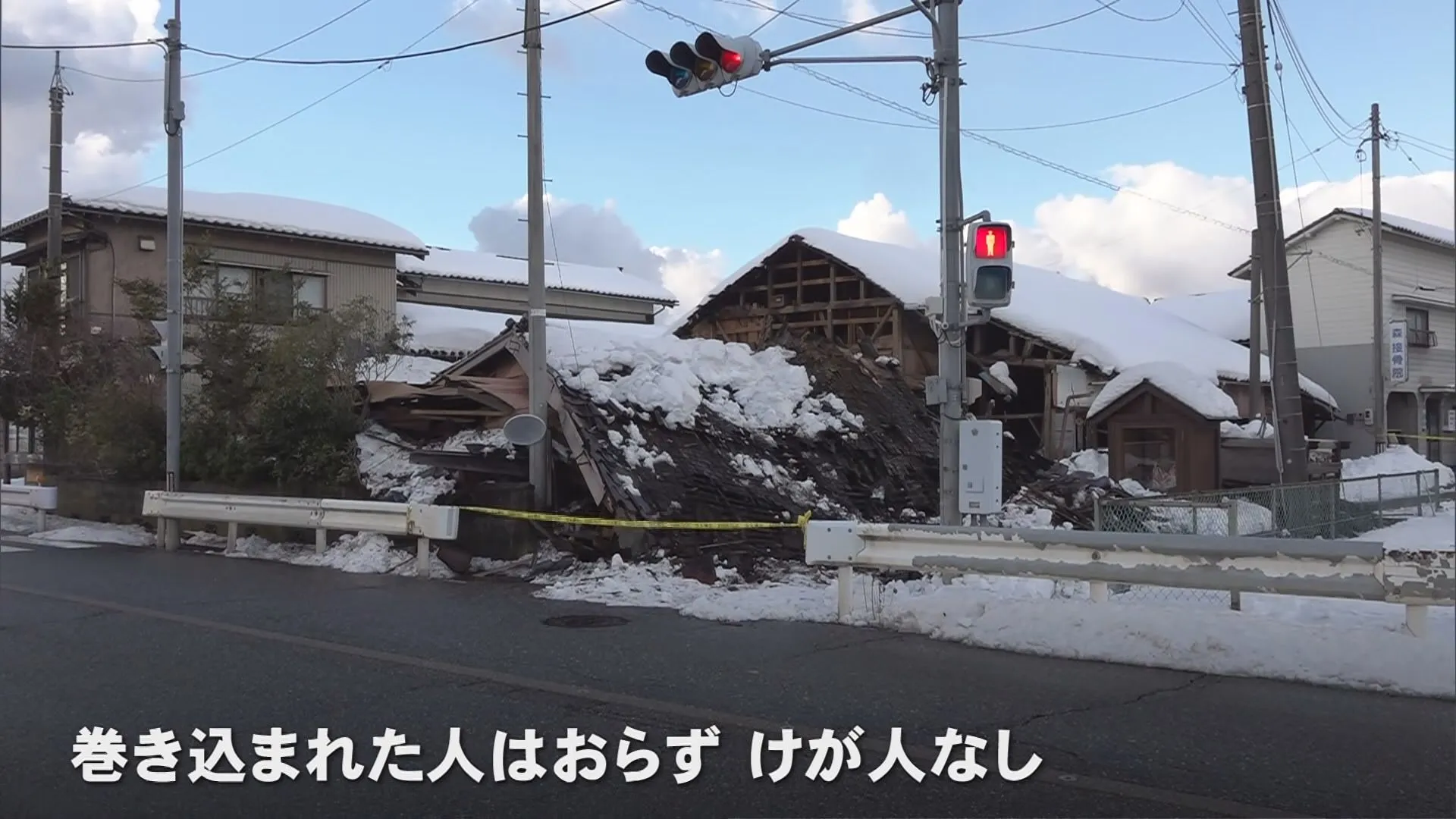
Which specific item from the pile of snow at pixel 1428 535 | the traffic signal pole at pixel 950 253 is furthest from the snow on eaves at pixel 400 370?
the pile of snow at pixel 1428 535

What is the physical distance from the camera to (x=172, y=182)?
17188mm

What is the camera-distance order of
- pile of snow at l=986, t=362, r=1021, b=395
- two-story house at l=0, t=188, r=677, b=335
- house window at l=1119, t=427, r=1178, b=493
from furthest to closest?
two-story house at l=0, t=188, r=677, b=335, pile of snow at l=986, t=362, r=1021, b=395, house window at l=1119, t=427, r=1178, b=493

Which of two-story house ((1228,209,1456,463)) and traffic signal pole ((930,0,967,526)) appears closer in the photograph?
traffic signal pole ((930,0,967,526))

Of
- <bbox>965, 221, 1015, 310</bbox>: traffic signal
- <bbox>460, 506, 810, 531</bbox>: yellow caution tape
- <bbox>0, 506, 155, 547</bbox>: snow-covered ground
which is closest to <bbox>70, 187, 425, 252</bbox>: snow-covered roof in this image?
<bbox>0, 506, 155, 547</bbox>: snow-covered ground

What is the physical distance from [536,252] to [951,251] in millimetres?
5739

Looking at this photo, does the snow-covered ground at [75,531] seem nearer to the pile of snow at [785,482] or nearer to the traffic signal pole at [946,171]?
the pile of snow at [785,482]

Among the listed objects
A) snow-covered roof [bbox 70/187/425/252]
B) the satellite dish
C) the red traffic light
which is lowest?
the satellite dish

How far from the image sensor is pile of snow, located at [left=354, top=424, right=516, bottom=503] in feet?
48.1

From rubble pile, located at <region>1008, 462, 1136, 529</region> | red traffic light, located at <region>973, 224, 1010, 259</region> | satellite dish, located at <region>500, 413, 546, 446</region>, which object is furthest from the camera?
rubble pile, located at <region>1008, 462, 1136, 529</region>

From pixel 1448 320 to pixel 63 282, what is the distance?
138 ft

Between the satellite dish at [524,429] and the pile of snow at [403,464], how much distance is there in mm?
1390

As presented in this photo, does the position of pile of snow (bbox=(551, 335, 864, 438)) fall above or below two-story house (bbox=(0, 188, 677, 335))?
below

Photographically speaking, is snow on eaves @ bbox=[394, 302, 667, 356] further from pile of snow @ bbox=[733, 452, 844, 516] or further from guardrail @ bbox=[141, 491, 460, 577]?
pile of snow @ bbox=[733, 452, 844, 516]

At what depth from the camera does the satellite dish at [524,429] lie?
505 inches
